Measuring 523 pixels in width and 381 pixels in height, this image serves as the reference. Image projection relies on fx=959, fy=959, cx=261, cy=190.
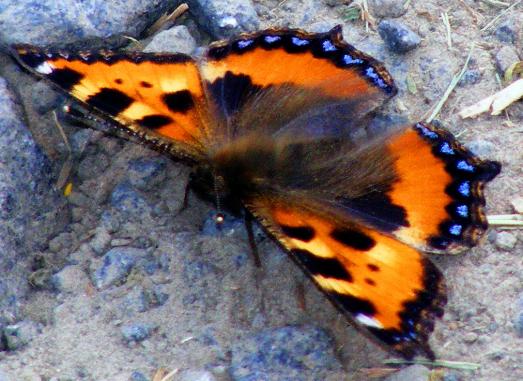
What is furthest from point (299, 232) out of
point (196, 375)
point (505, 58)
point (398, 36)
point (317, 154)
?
point (505, 58)

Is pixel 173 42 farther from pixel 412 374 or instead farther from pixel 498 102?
pixel 412 374

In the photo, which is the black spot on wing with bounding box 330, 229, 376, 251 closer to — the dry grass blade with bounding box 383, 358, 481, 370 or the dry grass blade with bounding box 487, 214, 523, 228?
the dry grass blade with bounding box 383, 358, 481, 370

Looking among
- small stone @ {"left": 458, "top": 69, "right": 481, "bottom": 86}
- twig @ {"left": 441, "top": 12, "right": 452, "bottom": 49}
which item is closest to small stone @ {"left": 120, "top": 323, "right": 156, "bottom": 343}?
small stone @ {"left": 458, "top": 69, "right": 481, "bottom": 86}

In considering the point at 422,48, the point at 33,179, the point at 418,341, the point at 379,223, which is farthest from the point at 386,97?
the point at 33,179

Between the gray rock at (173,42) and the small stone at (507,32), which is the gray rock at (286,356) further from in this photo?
the small stone at (507,32)

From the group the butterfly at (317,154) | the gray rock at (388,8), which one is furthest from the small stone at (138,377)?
the gray rock at (388,8)

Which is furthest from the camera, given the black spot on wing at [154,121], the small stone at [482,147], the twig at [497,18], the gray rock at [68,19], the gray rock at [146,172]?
the twig at [497,18]
